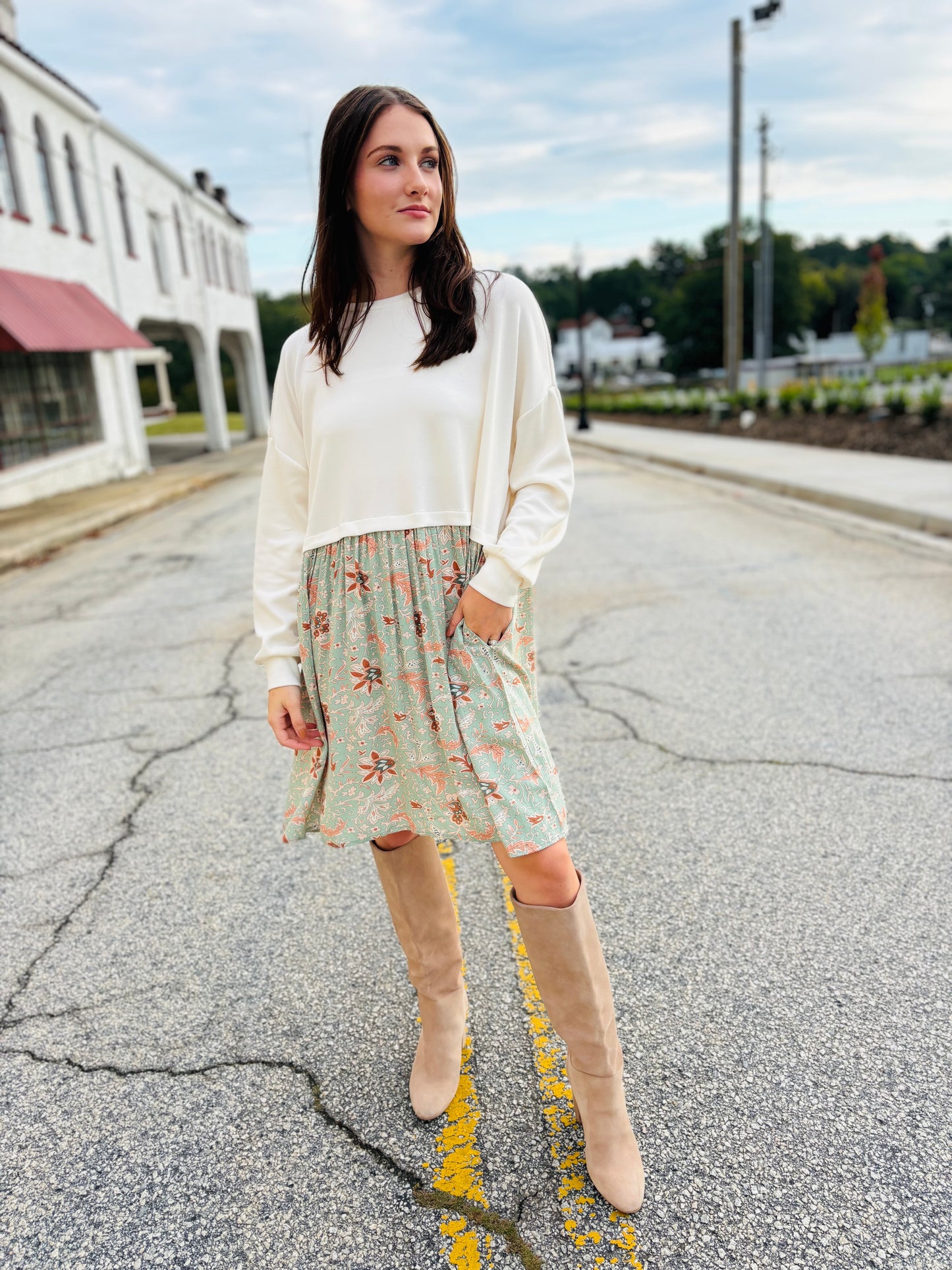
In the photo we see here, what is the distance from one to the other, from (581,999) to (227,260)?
3219 centimetres

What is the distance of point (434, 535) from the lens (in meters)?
1.75

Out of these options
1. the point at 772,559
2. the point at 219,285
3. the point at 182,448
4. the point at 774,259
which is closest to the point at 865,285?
the point at 219,285

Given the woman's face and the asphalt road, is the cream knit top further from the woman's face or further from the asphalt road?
the asphalt road

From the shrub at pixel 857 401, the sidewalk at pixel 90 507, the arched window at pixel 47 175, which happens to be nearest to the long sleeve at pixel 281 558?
the sidewalk at pixel 90 507

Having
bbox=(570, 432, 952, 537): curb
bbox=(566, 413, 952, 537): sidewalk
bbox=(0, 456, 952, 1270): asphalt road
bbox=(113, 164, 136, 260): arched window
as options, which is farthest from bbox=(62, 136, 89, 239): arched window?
bbox=(0, 456, 952, 1270): asphalt road

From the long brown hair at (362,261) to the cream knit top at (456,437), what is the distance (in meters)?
0.03

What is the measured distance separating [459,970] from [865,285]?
34371mm

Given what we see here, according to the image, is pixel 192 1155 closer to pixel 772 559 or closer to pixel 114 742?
pixel 114 742

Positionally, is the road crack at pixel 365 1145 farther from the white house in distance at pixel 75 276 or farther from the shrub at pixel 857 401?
the shrub at pixel 857 401

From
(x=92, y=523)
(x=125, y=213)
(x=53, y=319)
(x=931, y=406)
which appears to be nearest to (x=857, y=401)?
(x=931, y=406)

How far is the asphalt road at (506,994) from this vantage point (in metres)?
1.76

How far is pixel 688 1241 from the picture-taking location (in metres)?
1.68

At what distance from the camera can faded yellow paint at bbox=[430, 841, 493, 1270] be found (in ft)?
5.53

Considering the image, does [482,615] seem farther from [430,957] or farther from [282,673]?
[430,957]
